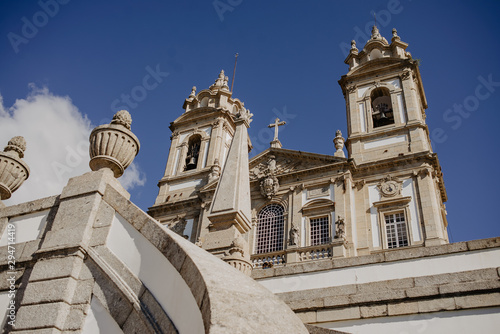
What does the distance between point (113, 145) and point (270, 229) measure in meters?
14.1

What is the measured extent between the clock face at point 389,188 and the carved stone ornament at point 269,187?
472 centimetres

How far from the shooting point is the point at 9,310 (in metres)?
4.93

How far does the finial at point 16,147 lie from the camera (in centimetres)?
689

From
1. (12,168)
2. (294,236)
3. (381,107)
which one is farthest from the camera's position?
(381,107)

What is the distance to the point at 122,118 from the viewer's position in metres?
6.04

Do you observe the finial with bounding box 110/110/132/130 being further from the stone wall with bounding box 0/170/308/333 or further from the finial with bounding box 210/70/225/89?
the finial with bounding box 210/70/225/89

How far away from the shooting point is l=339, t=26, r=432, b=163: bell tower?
20266mm

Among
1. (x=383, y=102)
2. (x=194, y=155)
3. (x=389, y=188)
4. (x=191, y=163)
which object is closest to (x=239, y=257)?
(x=389, y=188)

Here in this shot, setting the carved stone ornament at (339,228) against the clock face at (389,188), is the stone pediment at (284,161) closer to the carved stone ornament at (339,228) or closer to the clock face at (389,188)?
the clock face at (389,188)

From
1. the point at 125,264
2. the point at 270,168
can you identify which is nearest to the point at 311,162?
the point at 270,168

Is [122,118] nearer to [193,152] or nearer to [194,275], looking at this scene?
[194,275]

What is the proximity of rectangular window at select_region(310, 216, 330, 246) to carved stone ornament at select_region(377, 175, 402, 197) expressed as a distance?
2.64 m

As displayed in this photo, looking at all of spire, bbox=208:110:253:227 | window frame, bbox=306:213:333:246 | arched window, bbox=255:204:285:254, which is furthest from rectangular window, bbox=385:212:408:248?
spire, bbox=208:110:253:227

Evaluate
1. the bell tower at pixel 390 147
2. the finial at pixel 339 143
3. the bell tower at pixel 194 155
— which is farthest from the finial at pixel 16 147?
the finial at pixel 339 143
